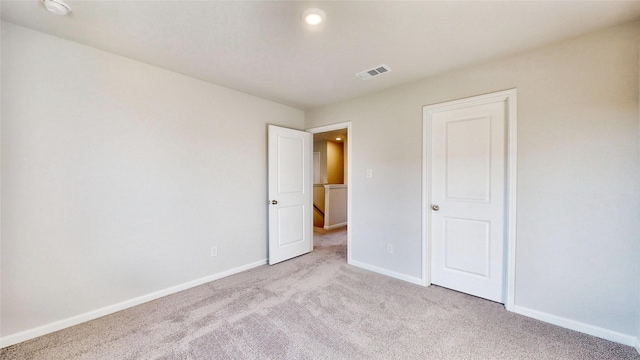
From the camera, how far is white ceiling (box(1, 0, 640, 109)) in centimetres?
158

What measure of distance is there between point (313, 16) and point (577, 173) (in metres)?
2.28

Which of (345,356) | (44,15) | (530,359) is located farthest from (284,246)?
(44,15)

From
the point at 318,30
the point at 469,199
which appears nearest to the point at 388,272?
the point at 469,199

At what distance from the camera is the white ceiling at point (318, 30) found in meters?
1.58

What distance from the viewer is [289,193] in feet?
11.8

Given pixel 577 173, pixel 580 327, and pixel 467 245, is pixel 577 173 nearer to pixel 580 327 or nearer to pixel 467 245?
pixel 467 245

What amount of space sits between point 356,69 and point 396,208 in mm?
1606

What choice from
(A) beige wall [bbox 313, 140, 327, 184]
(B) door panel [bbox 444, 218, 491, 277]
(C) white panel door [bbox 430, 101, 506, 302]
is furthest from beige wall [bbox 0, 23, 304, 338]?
(A) beige wall [bbox 313, 140, 327, 184]

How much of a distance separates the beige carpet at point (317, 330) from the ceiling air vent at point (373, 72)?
226cm

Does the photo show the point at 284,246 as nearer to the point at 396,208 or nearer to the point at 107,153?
the point at 396,208

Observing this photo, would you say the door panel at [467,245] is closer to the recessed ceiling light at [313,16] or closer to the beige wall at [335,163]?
the recessed ceiling light at [313,16]

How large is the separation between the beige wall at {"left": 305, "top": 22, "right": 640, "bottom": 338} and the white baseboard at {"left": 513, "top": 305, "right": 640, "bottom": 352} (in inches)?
0.8

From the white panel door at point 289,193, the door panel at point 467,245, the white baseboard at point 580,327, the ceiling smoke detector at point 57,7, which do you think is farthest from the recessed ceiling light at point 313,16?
the white baseboard at point 580,327

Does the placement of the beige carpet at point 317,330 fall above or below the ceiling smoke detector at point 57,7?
below
